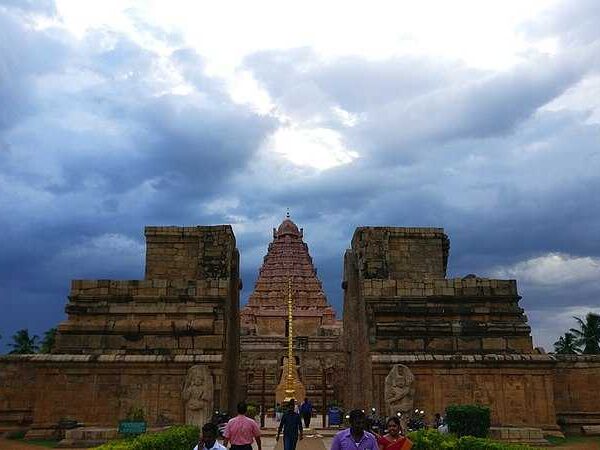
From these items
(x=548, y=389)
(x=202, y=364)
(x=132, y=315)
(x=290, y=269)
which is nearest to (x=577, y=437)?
(x=548, y=389)

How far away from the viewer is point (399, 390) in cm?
1828

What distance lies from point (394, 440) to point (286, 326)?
54.8 metres

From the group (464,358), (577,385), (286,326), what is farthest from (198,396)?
(286,326)

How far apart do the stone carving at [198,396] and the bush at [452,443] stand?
288 inches

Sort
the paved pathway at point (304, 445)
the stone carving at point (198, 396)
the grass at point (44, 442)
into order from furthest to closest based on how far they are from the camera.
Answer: the stone carving at point (198, 396)
the grass at point (44, 442)
the paved pathway at point (304, 445)

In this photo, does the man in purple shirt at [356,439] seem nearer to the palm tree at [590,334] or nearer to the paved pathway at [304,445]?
the paved pathway at [304,445]

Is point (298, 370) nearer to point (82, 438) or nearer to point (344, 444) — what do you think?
point (82, 438)

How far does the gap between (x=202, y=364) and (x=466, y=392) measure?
27.2 feet

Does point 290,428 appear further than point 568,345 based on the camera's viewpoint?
No

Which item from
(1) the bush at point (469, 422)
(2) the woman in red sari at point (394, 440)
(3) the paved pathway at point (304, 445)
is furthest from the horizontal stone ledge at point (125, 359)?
(2) the woman in red sari at point (394, 440)

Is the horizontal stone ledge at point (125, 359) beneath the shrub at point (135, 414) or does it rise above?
above

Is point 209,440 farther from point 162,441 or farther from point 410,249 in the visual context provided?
point 410,249

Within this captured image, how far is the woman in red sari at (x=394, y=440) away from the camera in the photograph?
8031mm

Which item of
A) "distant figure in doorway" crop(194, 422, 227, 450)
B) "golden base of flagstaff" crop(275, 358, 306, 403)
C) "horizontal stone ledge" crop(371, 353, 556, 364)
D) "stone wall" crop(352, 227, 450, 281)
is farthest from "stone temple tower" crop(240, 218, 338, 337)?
"distant figure in doorway" crop(194, 422, 227, 450)
